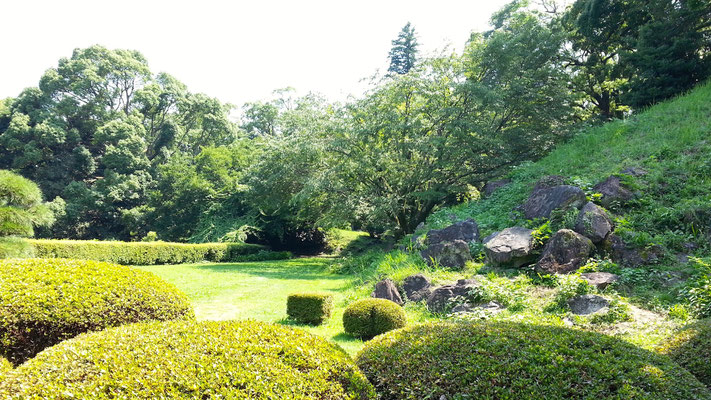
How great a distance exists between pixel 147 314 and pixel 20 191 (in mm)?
5689

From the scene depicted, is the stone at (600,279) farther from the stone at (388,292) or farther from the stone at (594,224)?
the stone at (388,292)

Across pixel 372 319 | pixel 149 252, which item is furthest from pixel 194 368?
pixel 149 252

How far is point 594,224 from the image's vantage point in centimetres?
712

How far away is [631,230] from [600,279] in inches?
66.9

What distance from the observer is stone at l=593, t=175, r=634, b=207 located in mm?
8086

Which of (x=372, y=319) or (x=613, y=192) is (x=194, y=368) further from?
(x=613, y=192)

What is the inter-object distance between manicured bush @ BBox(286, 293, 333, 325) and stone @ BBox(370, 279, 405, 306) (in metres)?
1.07

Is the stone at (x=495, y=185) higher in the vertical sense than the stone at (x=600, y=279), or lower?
higher

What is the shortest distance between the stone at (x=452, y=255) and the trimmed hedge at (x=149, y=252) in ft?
44.8

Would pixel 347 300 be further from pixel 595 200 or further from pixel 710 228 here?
pixel 710 228

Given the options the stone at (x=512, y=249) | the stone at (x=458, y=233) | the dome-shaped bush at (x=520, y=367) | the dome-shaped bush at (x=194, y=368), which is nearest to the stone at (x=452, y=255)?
the stone at (x=512, y=249)

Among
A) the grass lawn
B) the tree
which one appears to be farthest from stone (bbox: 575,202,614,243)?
the tree

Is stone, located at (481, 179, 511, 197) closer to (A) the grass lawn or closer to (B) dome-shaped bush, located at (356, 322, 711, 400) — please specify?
(A) the grass lawn

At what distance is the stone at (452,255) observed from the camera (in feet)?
26.6
